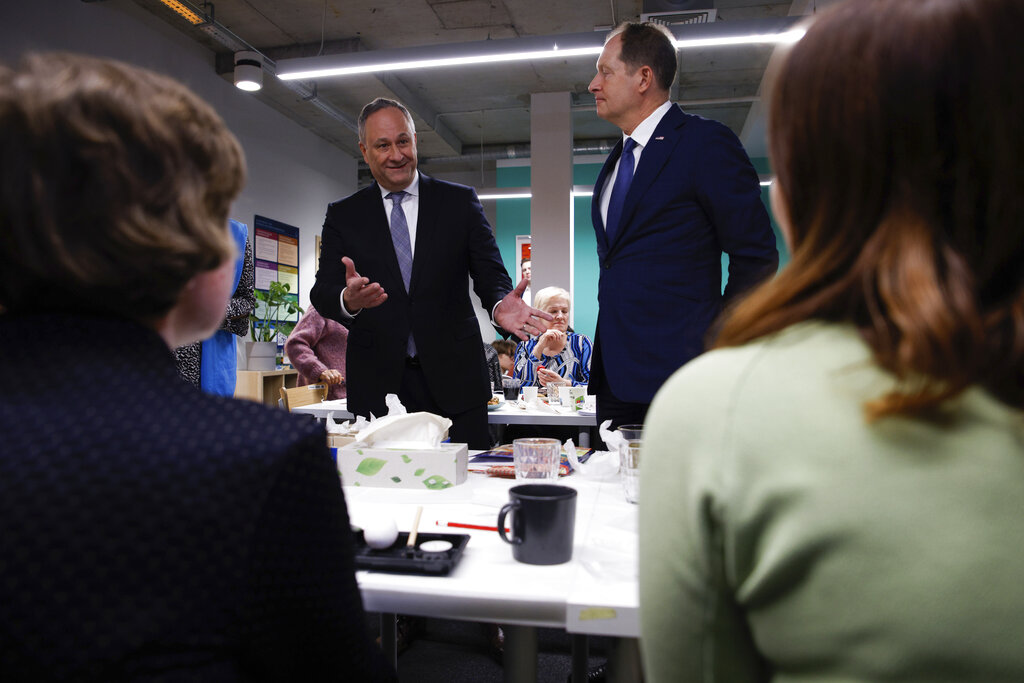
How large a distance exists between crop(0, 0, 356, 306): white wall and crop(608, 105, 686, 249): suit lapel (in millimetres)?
1989

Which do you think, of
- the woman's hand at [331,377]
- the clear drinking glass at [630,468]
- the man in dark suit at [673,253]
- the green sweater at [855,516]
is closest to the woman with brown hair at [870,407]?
the green sweater at [855,516]

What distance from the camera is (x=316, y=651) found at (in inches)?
23.7

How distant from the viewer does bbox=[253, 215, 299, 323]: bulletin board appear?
662 cm

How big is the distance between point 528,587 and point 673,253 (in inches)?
50.8

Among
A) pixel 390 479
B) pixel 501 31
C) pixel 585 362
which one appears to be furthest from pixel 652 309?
pixel 501 31

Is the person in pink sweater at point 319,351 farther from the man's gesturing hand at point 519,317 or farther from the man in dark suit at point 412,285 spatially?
the man's gesturing hand at point 519,317

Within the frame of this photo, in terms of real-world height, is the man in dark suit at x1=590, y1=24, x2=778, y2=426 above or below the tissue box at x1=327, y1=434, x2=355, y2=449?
above

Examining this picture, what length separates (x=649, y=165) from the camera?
1996 mm

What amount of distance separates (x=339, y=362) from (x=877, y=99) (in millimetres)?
4216

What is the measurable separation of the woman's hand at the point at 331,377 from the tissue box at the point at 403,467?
8.76 feet

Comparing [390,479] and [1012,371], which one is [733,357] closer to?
[1012,371]

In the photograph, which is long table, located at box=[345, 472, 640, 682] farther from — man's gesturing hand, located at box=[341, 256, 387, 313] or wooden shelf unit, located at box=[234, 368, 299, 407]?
wooden shelf unit, located at box=[234, 368, 299, 407]

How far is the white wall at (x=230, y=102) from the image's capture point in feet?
14.3

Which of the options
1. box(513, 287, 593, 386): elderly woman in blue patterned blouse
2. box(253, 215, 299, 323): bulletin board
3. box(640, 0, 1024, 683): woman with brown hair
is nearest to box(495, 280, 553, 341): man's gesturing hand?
box(640, 0, 1024, 683): woman with brown hair
